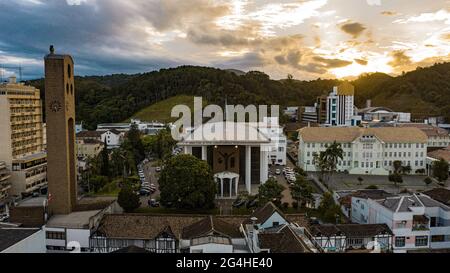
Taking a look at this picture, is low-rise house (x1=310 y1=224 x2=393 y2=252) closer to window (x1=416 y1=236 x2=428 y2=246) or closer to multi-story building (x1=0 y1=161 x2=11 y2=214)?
window (x1=416 y1=236 x2=428 y2=246)

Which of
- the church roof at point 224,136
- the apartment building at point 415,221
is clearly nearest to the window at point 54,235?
the church roof at point 224,136

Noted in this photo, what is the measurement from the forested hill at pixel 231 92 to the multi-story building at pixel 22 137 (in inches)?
988

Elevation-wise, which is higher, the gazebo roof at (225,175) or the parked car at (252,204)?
the gazebo roof at (225,175)

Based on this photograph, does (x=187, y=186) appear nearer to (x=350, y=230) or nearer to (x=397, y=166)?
(x=350, y=230)

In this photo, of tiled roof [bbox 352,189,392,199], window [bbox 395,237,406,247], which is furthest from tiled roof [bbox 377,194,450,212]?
tiled roof [bbox 352,189,392,199]

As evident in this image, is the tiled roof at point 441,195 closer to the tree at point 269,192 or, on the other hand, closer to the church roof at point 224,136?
the tree at point 269,192

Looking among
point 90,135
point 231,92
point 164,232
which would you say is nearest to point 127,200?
point 164,232

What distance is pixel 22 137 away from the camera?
25.9 metres

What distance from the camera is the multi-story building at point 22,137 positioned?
900 inches

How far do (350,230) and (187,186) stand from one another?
7459 millimetres

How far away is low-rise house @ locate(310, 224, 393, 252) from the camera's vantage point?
13844 millimetres

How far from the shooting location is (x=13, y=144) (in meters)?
24.6

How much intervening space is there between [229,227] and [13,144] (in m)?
17.4
